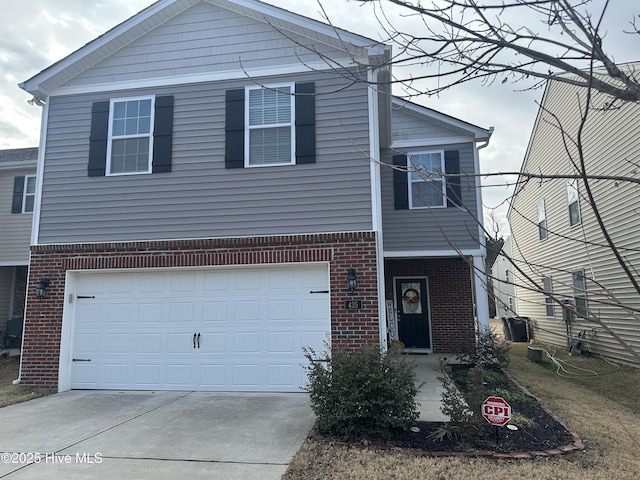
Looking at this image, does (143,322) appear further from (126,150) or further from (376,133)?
(376,133)

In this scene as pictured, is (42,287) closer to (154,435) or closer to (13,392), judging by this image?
(13,392)

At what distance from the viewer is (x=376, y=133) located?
7.38m

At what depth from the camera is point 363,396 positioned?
4.86 meters

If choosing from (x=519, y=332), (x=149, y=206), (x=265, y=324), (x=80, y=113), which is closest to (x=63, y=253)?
(x=149, y=206)

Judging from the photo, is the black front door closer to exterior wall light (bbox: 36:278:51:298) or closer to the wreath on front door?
the wreath on front door

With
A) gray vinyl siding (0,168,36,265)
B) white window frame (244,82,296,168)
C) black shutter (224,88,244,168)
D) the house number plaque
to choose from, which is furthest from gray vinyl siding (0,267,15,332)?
the house number plaque

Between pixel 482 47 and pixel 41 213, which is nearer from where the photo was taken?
pixel 482 47

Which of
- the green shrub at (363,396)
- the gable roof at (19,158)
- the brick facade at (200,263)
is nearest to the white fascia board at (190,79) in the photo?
the brick facade at (200,263)

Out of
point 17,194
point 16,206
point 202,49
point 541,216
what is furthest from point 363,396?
point 541,216

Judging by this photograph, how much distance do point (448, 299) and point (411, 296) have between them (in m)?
1.04

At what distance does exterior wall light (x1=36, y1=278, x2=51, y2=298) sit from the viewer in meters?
7.80

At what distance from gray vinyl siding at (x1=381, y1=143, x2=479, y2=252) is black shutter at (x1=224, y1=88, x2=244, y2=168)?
4495 millimetres

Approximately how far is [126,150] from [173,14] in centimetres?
272

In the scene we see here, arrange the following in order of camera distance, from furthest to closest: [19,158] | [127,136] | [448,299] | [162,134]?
[19,158], [448,299], [127,136], [162,134]
